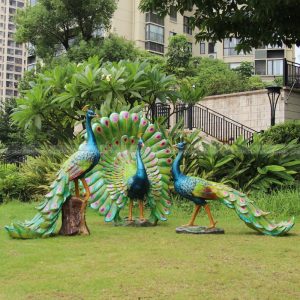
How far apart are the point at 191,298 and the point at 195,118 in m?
15.8

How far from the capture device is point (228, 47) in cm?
5353

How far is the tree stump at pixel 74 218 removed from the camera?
310 inches

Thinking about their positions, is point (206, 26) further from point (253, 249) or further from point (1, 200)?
point (1, 200)

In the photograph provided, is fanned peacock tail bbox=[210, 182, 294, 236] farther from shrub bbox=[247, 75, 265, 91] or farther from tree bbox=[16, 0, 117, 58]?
tree bbox=[16, 0, 117, 58]

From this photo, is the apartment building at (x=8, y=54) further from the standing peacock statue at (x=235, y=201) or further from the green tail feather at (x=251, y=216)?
the green tail feather at (x=251, y=216)

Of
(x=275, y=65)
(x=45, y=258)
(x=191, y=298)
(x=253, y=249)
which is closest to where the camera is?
(x=191, y=298)

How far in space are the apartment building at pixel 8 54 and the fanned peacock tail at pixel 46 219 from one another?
112689 millimetres

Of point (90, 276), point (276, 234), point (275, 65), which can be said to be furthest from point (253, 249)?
point (275, 65)

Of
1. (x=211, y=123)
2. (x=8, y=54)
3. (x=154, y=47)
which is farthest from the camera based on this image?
(x=8, y=54)

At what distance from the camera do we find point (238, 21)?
7328 mm

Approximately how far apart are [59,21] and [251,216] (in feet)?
69.0

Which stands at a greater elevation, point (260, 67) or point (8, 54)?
point (8, 54)

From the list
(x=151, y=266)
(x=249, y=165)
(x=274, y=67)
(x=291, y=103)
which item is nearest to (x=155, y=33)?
(x=274, y=67)

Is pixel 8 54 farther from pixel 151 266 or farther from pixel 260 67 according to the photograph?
pixel 151 266
